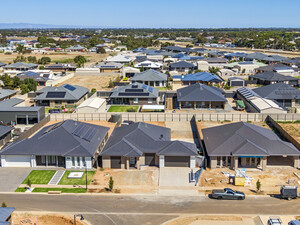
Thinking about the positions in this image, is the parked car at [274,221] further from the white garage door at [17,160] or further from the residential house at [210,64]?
the residential house at [210,64]

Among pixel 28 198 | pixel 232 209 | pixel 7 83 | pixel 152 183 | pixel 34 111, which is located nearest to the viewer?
pixel 232 209

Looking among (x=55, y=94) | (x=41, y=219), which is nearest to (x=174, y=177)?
(x=41, y=219)

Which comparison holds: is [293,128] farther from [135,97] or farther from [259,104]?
[135,97]

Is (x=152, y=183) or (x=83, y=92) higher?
(x=83, y=92)

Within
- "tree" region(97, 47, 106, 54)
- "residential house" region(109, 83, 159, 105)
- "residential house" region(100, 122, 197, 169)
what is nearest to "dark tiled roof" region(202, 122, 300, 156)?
"residential house" region(100, 122, 197, 169)

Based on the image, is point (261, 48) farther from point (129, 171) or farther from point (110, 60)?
point (129, 171)

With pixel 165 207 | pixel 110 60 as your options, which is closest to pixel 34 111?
pixel 165 207

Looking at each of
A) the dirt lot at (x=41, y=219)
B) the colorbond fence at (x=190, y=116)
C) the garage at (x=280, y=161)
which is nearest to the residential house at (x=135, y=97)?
the colorbond fence at (x=190, y=116)
